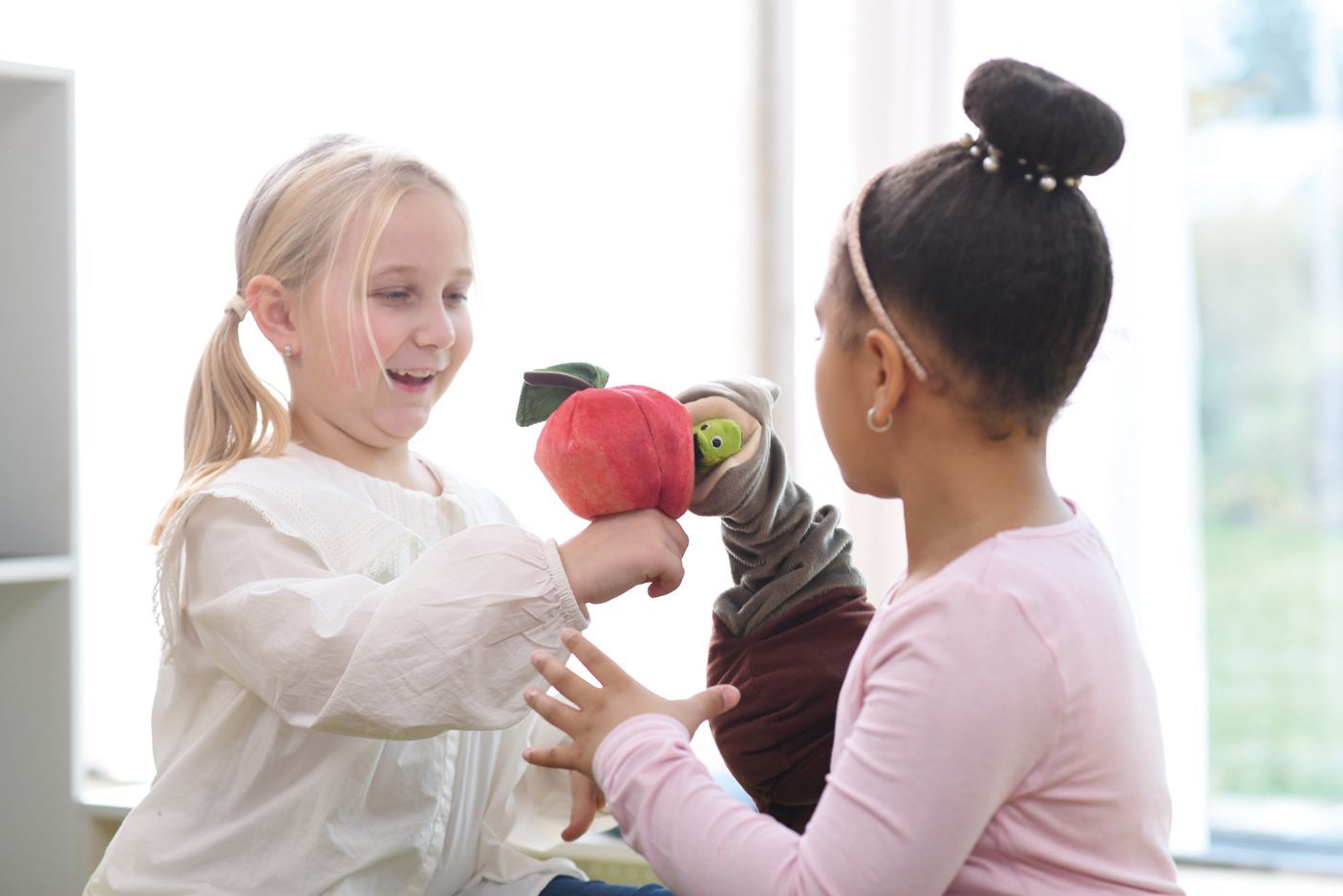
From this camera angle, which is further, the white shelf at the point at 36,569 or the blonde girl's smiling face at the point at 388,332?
the white shelf at the point at 36,569

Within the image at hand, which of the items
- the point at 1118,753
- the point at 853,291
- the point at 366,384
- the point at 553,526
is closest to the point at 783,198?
the point at 553,526

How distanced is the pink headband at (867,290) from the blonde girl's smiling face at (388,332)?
42cm

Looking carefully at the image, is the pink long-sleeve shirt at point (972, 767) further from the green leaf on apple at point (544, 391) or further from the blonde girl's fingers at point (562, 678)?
the green leaf on apple at point (544, 391)

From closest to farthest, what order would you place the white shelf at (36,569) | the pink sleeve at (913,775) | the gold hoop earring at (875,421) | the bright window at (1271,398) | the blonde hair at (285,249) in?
the pink sleeve at (913,775), the gold hoop earring at (875,421), the blonde hair at (285,249), the white shelf at (36,569), the bright window at (1271,398)

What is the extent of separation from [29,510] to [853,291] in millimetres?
951

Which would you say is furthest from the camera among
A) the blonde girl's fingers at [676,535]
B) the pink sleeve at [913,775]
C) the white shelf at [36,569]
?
the white shelf at [36,569]

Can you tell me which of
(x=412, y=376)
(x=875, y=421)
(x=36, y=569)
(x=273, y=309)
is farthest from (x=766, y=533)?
(x=36, y=569)

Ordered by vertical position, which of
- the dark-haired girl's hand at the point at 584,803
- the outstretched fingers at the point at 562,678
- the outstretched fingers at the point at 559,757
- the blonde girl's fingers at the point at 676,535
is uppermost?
the blonde girl's fingers at the point at 676,535


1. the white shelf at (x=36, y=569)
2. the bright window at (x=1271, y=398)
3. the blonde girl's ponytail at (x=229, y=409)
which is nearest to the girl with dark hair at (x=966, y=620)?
the blonde girl's ponytail at (x=229, y=409)

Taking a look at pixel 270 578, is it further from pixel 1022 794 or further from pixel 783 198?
pixel 783 198

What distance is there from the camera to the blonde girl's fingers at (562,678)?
879mm

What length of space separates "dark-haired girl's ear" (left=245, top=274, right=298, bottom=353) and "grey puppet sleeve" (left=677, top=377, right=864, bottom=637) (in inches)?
14.0

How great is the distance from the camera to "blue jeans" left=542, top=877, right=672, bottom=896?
1160 millimetres

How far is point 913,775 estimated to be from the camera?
0.76 m
